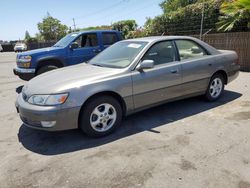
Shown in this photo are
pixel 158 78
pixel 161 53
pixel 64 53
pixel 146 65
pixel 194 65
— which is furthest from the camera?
pixel 64 53

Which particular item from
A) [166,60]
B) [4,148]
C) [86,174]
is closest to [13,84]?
[4,148]

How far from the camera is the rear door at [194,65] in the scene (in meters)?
4.93

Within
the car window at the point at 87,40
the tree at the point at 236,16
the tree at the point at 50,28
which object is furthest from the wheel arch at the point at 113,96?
the tree at the point at 50,28

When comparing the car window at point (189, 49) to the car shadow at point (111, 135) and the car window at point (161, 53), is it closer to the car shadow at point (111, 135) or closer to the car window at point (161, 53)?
the car window at point (161, 53)

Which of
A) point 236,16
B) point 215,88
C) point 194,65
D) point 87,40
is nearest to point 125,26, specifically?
point 236,16

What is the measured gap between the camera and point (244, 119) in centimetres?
456

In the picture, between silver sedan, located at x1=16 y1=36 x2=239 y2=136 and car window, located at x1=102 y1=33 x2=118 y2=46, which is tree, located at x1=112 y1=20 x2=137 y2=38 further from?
silver sedan, located at x1=16 y1=36 x2=239 y2=136

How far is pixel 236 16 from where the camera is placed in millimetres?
9766

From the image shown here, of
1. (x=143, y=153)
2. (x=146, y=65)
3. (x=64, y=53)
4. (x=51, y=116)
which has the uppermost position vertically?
(x=64, y=53)

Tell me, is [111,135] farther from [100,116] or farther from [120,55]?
[120,55]

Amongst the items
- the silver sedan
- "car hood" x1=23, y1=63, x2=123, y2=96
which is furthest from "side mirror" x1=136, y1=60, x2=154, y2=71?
"car hood" x1=23, y1=63, x2=123, y2=96

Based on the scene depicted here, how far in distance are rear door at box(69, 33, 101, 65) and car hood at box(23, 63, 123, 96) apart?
3.71 m

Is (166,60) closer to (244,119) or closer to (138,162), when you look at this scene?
(244,119)

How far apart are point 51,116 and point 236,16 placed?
885 centimetres
